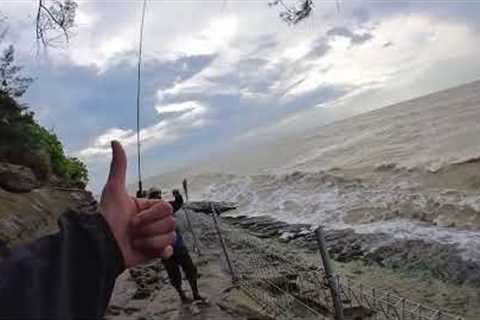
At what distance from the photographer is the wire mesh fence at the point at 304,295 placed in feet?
20.2

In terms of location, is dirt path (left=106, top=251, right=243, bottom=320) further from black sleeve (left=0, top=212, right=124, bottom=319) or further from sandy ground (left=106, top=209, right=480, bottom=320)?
black sleeve (left=0, top=212, right=124, bottom=319)

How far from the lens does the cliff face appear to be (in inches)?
449

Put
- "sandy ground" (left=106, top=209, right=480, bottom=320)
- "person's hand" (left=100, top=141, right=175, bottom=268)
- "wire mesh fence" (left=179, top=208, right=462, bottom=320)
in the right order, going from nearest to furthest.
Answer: "person's hand" (left=100, top=141, right=175, bottom=268)
"wire mesh fence" (left=179, top=208, right=462, bottom=320)
"sandy ground" (left=106, top=209, right=480, bottom=320)

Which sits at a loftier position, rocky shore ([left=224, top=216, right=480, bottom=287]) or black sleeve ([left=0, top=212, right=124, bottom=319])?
black sleeve ([left=0, top=212, right=124, bottom=319])

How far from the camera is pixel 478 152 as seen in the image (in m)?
22.6

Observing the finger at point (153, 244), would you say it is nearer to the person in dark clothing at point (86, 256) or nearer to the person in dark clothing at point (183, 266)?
the person in dark clothing at point (86, 256)

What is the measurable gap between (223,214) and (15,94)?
9010 millimetres

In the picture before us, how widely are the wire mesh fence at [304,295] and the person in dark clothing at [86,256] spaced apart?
391 cm

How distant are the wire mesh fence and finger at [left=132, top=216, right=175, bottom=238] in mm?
3873

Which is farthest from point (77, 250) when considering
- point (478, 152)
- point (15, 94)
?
point (478, 152)

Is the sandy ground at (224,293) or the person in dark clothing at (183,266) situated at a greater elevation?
the person in dark clothing at (183,266)

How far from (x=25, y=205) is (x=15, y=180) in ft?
5.74

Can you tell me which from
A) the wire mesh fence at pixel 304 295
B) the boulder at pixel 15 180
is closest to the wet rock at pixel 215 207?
the boulder at pixel 15 180

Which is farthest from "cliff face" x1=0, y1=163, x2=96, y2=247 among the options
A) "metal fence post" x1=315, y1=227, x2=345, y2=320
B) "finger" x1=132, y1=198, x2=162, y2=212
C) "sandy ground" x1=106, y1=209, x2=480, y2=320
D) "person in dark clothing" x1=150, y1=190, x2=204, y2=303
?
"finger" x1=132, y1=198, x2=162, y2=212
